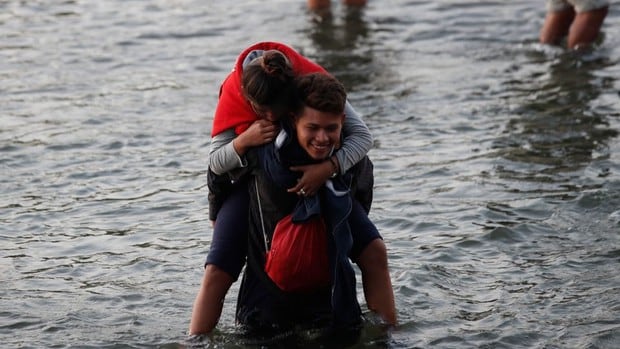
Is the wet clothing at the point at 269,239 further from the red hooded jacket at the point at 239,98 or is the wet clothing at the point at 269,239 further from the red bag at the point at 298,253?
the red hooded jacket at the point at 239,98

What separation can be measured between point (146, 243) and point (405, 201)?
187 centimetres

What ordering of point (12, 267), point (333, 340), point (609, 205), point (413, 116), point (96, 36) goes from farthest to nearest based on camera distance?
point (96, 36) < point (413, 116) < point (609, 205) < point (12, 267) < point (333, 340)

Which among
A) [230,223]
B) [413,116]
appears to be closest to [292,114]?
[230,223]

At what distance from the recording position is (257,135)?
17.8ft

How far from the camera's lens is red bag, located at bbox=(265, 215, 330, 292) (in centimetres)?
550

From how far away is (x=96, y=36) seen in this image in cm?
1395

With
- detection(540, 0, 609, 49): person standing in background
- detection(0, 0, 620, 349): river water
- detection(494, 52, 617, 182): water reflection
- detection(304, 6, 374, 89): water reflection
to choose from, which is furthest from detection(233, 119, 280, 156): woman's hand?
detection(540, 0, 609, 49): person standing in background

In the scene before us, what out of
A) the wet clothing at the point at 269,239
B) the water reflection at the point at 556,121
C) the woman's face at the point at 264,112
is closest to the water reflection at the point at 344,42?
the water reflection at the point at 556,121

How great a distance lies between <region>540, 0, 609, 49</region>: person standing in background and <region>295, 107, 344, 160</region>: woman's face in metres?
7.51

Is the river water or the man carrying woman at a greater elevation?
the man carrying woman

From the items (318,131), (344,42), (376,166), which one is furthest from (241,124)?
(344,42)

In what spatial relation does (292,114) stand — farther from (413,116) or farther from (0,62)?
(0,62)

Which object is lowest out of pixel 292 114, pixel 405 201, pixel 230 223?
pixel 405 201

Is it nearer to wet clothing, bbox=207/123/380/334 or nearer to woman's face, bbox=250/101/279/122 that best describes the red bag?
wet clothing, bbox=207/123/380/334
